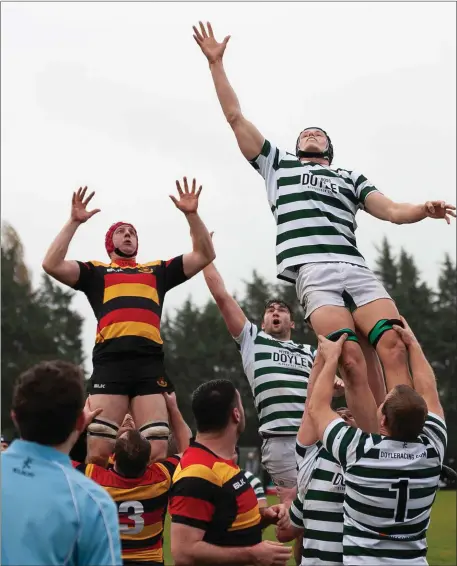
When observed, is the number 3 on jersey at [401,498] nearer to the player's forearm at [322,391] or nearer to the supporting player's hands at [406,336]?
the player's forearm at [322,391]

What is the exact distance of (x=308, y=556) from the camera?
5949 millimetres

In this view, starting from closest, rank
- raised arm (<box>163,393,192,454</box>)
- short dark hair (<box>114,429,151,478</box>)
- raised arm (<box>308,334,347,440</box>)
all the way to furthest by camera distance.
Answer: raised arm (<box>308,334,347,440</box>) < short dark hair (<box>114,429,151,478</box>) < raised arm (<box>163,393,192,454</box>)

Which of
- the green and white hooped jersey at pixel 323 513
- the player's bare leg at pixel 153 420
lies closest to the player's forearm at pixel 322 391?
the green and white hooped jersey at pixel 323 513

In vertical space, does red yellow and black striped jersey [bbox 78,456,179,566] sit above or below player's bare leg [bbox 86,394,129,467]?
below

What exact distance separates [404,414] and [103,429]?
2.98 m

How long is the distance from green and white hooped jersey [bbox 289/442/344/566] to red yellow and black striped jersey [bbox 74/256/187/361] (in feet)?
6.73

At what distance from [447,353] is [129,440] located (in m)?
57.3

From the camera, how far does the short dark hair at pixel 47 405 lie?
3885mm

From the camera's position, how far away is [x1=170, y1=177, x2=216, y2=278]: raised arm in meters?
7.34

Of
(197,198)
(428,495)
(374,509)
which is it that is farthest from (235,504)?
(197,198)

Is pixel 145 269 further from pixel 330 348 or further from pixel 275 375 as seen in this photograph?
pixel 330 348

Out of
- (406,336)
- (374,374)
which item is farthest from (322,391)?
(374,374)

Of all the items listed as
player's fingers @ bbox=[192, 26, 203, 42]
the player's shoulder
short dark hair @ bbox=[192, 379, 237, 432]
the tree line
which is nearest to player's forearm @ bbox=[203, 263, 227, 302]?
player's fingers @ bbox=[192, 26, 203, 42]

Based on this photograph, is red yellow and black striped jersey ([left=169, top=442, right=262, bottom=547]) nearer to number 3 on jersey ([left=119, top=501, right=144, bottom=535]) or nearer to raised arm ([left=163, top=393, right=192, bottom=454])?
number 3 on jersey ([left=119, top=501, right=144, bottom=535])
